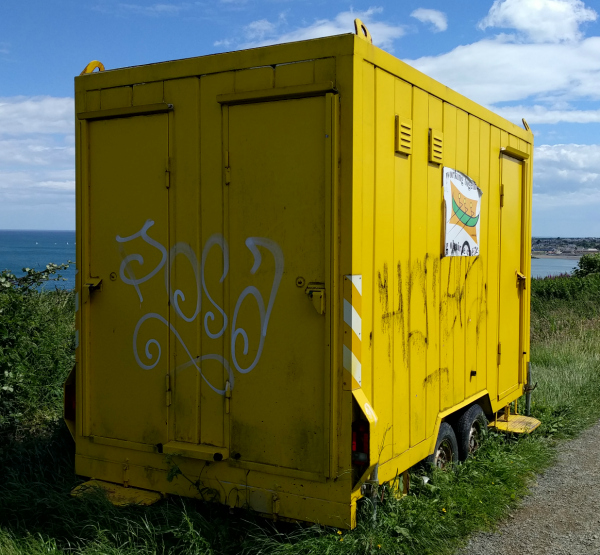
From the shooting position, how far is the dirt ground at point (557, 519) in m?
4.46

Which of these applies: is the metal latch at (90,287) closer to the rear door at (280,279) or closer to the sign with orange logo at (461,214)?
the rear door at (280,279)

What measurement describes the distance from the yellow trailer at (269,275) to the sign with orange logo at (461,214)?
0.03 m

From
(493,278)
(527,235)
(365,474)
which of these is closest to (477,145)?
(493,278)

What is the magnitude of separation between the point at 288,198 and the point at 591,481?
397 centimetres

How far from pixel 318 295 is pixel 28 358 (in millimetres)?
4745

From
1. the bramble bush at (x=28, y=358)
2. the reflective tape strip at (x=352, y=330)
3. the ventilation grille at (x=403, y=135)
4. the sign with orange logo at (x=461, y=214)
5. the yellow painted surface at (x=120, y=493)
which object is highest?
the ventilation grille at (x=403, y=135)

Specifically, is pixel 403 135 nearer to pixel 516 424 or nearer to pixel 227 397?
pixel 227 397

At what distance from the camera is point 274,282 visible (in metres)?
3.97

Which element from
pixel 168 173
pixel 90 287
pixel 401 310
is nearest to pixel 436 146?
pixel 401 310

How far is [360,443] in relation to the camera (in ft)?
12.4

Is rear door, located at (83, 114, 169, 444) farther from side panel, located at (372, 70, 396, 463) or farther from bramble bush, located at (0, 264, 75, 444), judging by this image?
bramble bush, located at (0, 264, 75, 444)

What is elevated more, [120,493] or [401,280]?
[401,280]

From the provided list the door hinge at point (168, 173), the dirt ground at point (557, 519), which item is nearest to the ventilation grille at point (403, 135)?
the door hinge at point (168, 173)

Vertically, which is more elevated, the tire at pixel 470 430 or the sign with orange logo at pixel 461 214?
the sign with orange logo at pixel 461 214
